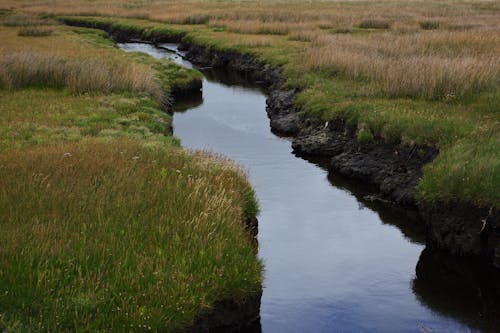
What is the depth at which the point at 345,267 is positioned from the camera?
1512 cm

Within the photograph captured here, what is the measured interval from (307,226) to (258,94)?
20.8m

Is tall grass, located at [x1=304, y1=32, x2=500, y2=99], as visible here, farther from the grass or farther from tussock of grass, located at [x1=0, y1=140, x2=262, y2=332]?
tussock of grass, located at [x1=0, y1=140, x2=262, y2=332]

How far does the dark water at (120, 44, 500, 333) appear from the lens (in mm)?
12692

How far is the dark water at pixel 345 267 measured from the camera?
12692 millimetres

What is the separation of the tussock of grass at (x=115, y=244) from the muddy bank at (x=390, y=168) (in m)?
5.68

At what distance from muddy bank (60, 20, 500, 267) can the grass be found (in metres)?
0.36

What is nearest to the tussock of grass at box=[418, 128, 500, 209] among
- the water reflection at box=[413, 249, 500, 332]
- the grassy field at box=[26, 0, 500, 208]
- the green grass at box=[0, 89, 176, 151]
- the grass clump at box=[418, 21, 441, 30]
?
the grassy field at box=[26, 0, 500, 208]

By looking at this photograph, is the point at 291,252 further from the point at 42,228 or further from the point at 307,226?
the point at 42,228

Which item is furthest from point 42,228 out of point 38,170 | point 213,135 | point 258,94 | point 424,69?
point 258,94

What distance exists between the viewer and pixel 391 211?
62.5 ft

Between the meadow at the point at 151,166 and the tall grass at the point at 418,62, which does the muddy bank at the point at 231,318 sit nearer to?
the meadow at the point at 151,166

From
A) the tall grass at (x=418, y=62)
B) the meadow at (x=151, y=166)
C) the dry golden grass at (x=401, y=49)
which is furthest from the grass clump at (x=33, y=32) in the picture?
the tall grass at (x=418, y=62)

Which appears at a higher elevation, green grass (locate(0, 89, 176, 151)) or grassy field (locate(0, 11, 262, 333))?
grassy field (locate(0, 11, 262, 333))

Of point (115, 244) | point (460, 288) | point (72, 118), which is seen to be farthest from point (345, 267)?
point (72, 118)
